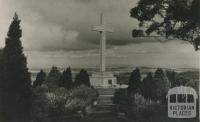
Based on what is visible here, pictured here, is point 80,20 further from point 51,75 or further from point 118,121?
point 118,121

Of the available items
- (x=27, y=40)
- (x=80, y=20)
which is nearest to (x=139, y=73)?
(x=80, y=20)


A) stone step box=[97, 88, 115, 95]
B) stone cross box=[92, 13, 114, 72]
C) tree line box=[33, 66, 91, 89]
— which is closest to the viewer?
tree line box=[33, 66, 91, 89]

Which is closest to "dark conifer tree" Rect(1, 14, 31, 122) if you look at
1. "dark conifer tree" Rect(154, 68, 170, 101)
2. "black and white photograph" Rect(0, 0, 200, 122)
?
"black and white photograph" Rect(0, 0, 200, 122)

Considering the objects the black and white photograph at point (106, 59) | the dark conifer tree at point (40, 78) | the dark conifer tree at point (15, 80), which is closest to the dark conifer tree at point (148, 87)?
the black and white photograph at point (106, 59)

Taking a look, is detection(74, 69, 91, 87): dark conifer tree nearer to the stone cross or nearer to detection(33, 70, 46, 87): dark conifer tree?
the stone cross

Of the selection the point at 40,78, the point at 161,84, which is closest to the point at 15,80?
the point at 40,78

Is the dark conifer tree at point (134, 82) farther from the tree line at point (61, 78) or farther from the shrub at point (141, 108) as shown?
the tree line at point (61, 78)
